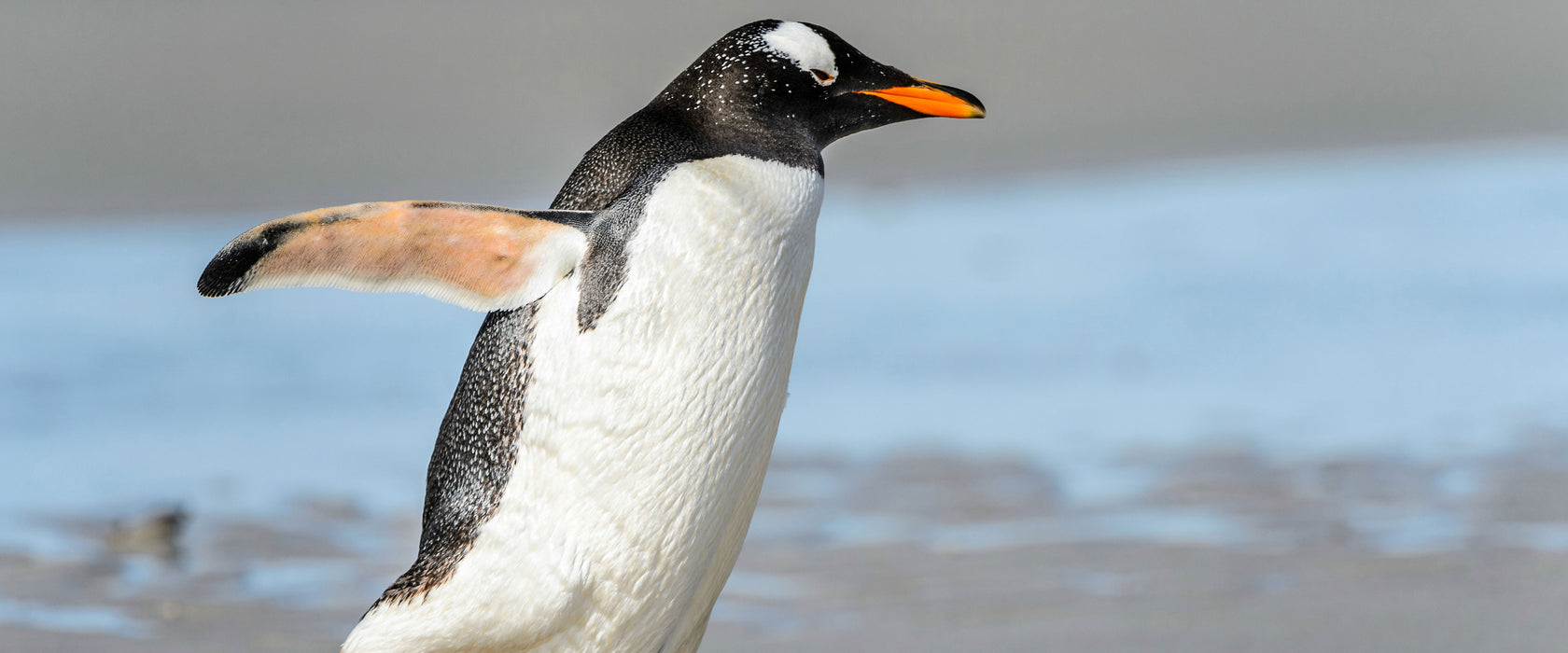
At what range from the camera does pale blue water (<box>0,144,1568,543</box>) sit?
4684 mm

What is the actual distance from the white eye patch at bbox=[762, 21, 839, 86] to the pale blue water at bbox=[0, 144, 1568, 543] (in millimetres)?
2283

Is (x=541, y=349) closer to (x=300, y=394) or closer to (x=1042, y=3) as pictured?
(x=300, y=394)

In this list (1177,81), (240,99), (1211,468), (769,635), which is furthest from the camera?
(1177,81)

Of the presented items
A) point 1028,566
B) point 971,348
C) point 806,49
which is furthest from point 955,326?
point 806,49

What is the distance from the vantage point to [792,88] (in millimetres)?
2123

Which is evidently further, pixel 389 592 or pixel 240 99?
pixel 240 99

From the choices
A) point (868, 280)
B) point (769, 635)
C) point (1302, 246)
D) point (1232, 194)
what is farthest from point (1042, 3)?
point (769, 635)

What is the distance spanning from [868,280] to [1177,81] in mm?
5701

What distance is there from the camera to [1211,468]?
4.37 metres

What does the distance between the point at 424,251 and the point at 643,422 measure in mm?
354

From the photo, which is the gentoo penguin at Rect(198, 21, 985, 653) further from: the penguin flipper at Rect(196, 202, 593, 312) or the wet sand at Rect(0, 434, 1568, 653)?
the wet sand at Rect(0, 434, 1568, 653)

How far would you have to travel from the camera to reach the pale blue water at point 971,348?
4.68 m

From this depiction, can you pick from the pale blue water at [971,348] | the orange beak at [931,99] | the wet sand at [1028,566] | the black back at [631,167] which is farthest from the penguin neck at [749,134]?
the pale blue water at [971,348]

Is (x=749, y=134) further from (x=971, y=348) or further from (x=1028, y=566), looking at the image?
(x=971, y=348)
